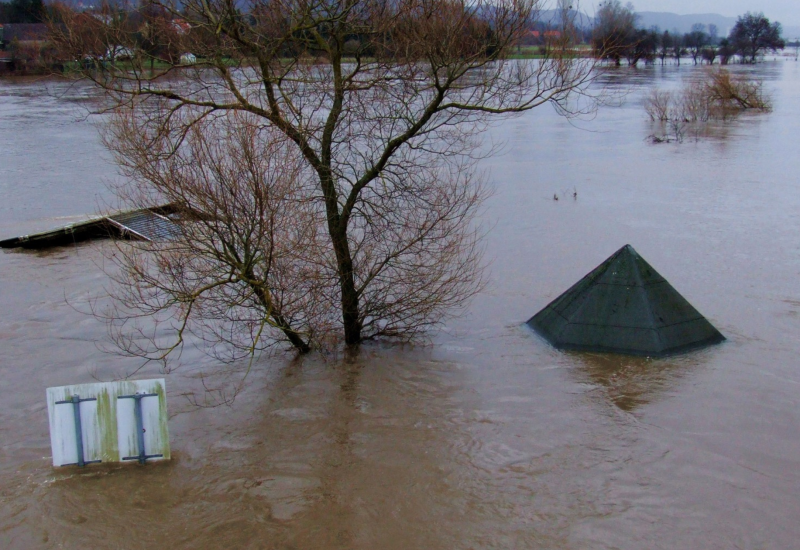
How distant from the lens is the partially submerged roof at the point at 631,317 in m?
11.7

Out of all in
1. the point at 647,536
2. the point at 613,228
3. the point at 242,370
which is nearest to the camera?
the point at 647,536

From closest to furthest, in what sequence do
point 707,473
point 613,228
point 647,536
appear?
point 647,536
point 707,473
point 613,228

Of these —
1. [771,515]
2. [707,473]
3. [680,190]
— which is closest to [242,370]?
[707,473]

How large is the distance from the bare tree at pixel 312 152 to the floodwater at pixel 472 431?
115 cm

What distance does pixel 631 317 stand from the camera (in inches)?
466

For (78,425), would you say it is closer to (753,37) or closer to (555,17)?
(555,17)

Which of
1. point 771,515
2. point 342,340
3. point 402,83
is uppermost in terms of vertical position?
point 402,83

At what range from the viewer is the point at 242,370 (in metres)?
11.5

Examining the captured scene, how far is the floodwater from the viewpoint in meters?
7.67

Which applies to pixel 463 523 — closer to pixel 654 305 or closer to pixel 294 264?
pixel 294 264

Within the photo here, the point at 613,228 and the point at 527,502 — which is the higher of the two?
the point at 613,228

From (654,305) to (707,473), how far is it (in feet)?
12.0

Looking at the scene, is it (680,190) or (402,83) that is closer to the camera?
(402,83)

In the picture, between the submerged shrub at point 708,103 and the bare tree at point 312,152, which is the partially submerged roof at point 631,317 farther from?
the submerged shrub at point 708,103
